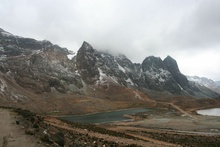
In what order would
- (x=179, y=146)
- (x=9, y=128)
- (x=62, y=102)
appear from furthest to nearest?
(x=62, y=102) → (x=179, y=146) → (x=9, y=128)

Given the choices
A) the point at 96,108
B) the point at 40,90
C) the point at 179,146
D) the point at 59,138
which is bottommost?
the point at 179,146

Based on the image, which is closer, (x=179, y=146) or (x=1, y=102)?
(x=179, y=146)

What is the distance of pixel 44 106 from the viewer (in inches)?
6093

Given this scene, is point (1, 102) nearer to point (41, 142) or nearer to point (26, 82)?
point (26, 82)

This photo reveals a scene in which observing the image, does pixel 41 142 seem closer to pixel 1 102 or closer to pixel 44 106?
pixel 1 102

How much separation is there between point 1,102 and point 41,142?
125m

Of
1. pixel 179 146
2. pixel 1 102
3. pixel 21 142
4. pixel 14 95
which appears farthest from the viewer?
pixel 14 95

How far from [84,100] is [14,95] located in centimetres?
5197

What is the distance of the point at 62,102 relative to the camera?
173 meters

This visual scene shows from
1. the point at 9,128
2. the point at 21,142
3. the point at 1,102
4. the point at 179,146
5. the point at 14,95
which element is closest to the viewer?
the point at 21,142

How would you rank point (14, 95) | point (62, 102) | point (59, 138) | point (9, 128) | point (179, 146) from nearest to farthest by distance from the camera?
point (59, 138) → point (9, 128) → point (179, 146) → point (14, 95) → point (62, 102)

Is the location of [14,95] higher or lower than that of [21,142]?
higher

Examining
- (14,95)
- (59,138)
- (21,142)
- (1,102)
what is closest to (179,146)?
(59,138)

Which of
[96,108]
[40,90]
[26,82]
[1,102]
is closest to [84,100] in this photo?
[96,108]
